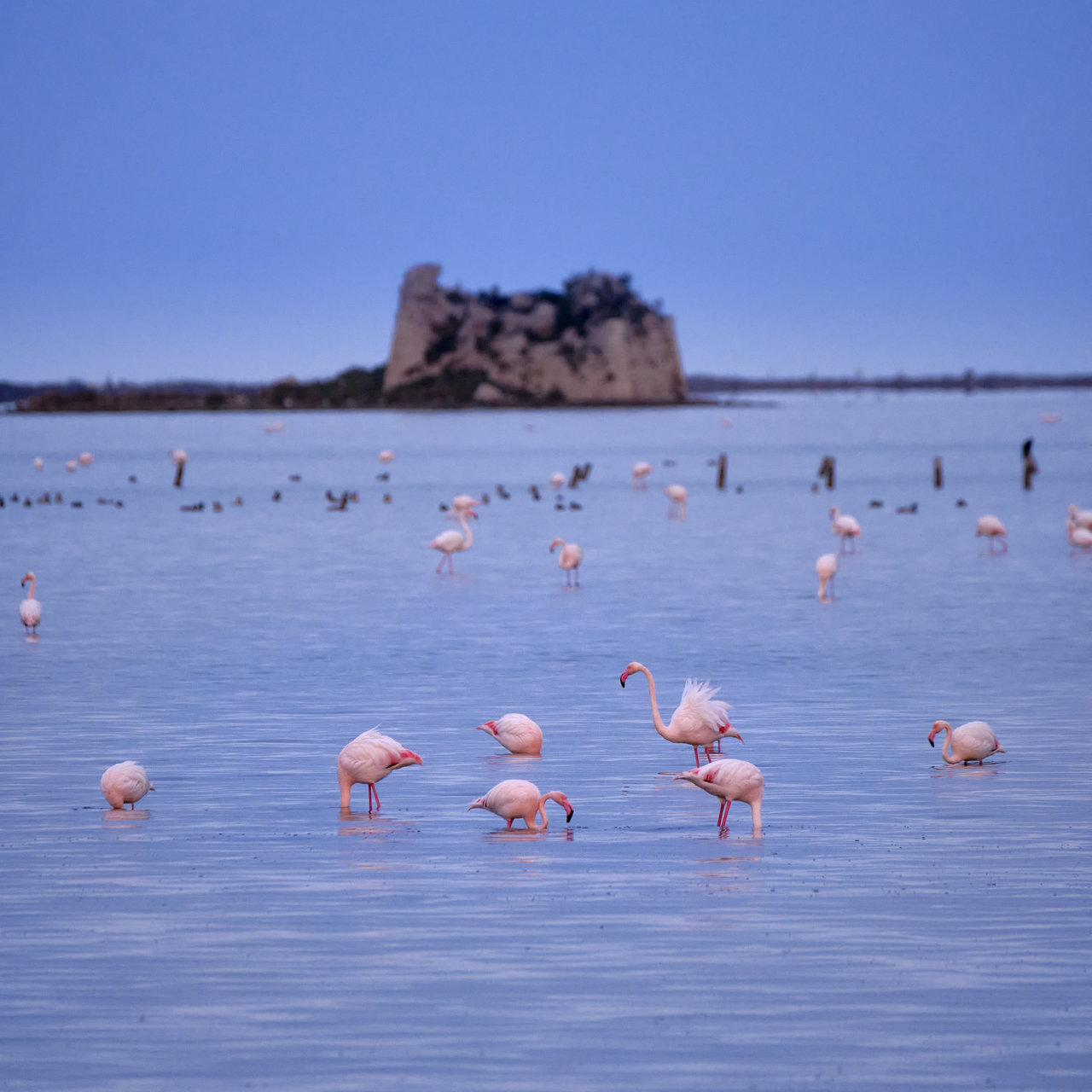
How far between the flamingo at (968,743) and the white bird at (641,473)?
5701 centimetres

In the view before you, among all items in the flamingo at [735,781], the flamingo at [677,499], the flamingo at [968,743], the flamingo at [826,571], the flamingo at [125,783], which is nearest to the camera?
the flamingo at [735,781]

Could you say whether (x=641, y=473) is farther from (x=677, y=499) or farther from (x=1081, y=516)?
(x=1081, y=516)

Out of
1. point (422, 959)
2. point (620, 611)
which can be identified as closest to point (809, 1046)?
point (422, 959)

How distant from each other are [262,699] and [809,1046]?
487 inches

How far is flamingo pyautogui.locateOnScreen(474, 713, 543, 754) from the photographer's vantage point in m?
16.1

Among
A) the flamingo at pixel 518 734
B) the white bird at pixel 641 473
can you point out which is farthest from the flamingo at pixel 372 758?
the white bird at pixel 641 473

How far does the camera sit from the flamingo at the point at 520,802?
43.0ft

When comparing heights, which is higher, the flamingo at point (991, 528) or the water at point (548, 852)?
the flamingo at point (991, 528)

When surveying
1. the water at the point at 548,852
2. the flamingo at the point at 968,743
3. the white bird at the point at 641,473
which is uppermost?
the white bird at the point at 641,473

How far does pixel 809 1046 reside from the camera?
8.61 m

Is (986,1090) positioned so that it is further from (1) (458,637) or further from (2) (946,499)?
(2) (946,499)

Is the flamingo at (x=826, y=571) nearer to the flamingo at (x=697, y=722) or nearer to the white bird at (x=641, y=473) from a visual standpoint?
the flamingo at (x=697, y=722)

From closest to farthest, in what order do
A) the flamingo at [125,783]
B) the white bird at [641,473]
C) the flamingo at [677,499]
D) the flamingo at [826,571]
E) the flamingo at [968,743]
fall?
the flamingo at [125,783] → the flamingo at [968,743] → the flamingo at [826,571] → the flamingo at [677,499] → the white bird at [641,473]

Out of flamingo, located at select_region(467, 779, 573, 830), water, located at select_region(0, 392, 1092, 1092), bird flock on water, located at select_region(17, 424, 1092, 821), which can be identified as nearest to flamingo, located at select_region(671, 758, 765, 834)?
bird flock on water, located at select_region(17, 424, 1092, 821)
